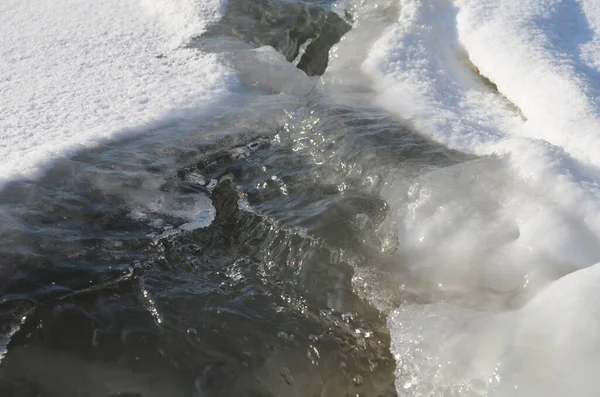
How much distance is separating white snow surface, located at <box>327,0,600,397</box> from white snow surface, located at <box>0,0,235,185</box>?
3.56ft

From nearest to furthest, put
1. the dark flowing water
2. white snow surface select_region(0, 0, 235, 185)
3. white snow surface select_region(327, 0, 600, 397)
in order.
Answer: white snow surface select_region(327, 0, 600, 397)
the dark flowing water
white snow surface select_region(0, 0, 235, 185)

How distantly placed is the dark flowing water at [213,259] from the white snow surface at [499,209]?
0.52 ft

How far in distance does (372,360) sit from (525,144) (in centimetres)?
128

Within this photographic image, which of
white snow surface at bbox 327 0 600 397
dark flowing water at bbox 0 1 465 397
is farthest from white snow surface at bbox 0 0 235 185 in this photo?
white snow surface at bbox 327 0 600 397

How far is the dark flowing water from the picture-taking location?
2.28 m

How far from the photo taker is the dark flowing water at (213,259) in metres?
2.28

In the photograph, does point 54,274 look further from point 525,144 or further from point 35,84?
point 525,144

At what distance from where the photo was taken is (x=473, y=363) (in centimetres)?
217

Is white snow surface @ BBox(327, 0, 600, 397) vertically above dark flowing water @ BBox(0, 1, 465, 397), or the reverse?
white snow surface @ BBox(327, 0, 600, 397)

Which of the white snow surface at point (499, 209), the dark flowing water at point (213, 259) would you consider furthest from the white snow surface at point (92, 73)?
the white snow surface at point (499, 209)

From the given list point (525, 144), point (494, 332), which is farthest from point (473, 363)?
point (525, 144)

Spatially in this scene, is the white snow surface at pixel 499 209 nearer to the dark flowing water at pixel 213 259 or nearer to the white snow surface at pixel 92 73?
the dark flowing water at pixel 213 259

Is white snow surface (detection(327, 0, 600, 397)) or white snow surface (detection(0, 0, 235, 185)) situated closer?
white snow surface (detection(327, 0, 600, 397))

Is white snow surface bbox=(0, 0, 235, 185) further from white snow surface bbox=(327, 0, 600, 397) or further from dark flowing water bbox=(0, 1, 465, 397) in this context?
white snow surface bbox=(327, 0, 600, 397)
